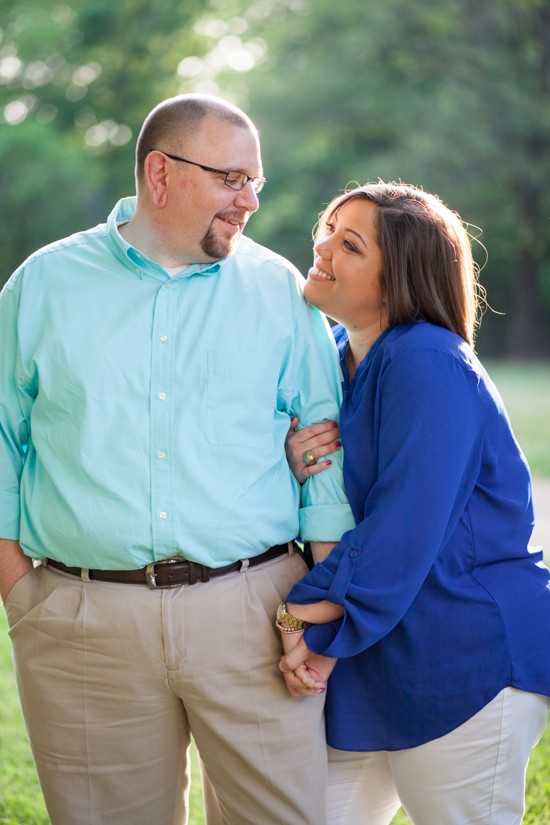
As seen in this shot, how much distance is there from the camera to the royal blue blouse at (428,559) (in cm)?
219

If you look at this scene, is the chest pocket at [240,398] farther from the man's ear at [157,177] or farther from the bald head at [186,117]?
the bald head at [186,117]

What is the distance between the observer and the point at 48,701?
2.46 metres

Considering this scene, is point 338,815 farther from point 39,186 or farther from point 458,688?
point 39,186

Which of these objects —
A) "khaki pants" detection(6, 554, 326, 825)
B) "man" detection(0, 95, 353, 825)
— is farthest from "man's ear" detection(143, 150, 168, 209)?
"khaki pants" detection(6, 554, 326, 825)

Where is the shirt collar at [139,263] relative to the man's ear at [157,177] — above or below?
below

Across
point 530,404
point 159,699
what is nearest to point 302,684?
point 159,699

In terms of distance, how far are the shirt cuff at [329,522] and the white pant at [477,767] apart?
515 mm

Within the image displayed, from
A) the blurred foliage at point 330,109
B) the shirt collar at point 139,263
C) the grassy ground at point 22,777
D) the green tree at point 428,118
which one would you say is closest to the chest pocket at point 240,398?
the shirt collar at point 139,263

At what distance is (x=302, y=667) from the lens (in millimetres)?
2328

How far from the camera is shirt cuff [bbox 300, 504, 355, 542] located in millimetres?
2410

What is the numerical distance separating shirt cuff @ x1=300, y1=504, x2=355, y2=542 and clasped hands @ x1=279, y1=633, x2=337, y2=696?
242 mm

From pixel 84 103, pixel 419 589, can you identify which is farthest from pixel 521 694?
pixel 84 103

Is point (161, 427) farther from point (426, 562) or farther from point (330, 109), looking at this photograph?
point (330, 109)

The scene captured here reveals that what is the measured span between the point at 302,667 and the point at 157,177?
1221 millimetres
